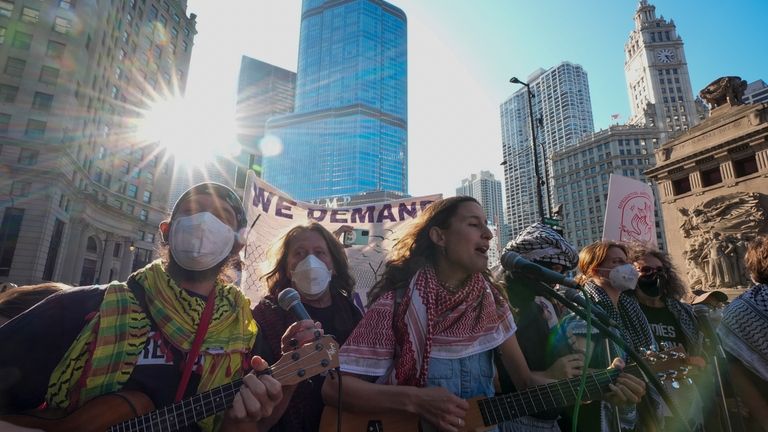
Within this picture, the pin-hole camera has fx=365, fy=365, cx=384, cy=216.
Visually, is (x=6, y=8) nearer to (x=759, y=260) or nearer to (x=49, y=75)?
(x=49, y=75)

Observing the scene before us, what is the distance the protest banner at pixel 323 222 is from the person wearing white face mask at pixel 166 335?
9.91 feet

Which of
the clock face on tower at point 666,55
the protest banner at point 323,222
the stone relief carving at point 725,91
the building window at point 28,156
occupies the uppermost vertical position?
the clock face on tower at point 666,55

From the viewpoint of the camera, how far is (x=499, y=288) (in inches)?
109

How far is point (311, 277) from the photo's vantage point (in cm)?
304

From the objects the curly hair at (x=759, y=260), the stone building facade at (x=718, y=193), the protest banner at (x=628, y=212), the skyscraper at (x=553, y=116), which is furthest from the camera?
the skyscraper at (x=553, y=116)

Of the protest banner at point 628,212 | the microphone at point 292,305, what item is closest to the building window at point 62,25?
the protest banner at point 628,212

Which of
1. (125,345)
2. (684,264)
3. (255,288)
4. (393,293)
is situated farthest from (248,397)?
(684,264)

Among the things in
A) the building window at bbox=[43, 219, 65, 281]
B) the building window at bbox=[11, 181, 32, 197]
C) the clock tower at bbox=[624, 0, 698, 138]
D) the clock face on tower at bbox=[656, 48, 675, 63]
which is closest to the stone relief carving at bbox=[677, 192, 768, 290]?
the building window at bbox=[43, 219, 65, 281]

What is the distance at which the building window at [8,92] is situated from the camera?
33.0 metres

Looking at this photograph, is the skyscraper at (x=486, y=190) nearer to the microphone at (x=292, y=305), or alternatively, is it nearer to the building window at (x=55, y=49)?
the building window at (x=55, y=49)

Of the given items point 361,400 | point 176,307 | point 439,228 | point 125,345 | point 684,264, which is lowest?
point 361,400

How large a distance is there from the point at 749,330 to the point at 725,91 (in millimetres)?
22463

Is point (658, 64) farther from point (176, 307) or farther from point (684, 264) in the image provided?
point (176, 307)

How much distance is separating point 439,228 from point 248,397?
163 centimetres
